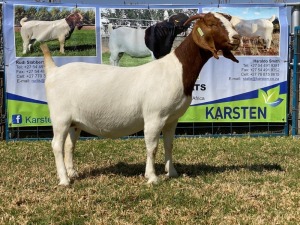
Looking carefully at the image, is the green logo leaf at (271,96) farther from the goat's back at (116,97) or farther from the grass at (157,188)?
the goat's back at (116,97)

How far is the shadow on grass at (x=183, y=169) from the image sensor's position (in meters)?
6.70

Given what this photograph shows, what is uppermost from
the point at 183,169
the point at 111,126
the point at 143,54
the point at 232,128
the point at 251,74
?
the point at 143,54

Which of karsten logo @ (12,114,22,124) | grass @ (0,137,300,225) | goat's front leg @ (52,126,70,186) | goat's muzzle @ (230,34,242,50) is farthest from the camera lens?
karsten logo @ (12,114,22,124)

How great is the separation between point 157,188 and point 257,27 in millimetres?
5412

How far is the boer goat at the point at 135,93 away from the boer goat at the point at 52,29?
3.80 meters

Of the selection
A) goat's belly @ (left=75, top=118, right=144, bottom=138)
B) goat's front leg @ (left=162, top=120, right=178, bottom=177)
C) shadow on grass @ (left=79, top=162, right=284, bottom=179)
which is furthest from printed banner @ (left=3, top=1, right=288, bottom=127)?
goat's belly @ (left=75, top=118, right=144, bottom=138)

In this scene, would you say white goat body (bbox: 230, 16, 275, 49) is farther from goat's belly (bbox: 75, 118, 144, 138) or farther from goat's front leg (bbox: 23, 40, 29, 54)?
goat's belly (bbox: 75, 118, 144, 138)

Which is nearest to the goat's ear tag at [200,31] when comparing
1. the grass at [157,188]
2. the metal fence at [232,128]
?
the grass at [157,188]

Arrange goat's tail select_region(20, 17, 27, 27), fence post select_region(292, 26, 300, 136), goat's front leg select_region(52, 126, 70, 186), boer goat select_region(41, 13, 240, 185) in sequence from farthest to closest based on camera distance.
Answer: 1. fence post select_region(292, 26, 300, 136)
2. goat's tail select_region(20, 17, 27, 27)
3. goat's front leg select_region(52, 126, 70, 186)
4. boer goat select_region(41, 13, 240, 185)

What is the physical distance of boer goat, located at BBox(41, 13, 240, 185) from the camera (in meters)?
5.81

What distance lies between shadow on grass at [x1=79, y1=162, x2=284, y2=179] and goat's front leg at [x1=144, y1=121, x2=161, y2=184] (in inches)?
22.6

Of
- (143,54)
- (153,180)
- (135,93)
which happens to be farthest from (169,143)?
(143,54)

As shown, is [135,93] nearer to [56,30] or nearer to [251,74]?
[56,30]

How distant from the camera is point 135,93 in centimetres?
589
